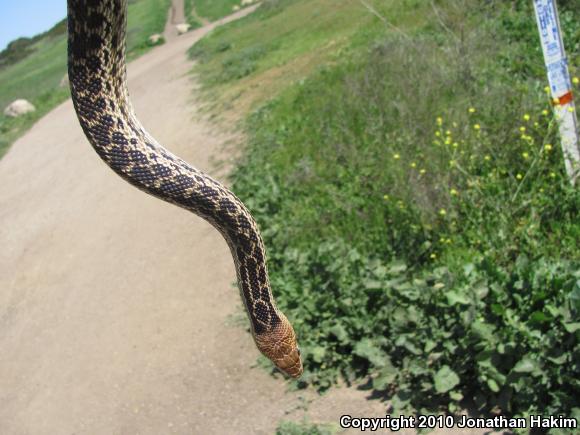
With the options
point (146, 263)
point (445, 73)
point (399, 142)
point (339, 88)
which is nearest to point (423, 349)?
point (399, 142)

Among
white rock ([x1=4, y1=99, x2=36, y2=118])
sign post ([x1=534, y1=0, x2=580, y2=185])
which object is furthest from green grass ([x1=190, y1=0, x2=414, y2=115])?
sign post ([x1=534, y1=0, x2=580, y2=185])

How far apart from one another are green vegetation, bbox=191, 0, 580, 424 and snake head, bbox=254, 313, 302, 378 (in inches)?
66.5

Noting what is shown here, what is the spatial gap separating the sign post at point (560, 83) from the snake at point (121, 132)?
408 centimetres

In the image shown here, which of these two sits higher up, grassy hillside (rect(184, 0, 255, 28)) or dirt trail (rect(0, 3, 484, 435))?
grassy hillside (rect(184, 0, 255, 28))

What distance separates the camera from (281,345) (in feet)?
10.9

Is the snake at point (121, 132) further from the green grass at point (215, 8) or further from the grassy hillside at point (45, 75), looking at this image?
the green grass at point (215, 8)

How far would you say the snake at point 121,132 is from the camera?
2271mm

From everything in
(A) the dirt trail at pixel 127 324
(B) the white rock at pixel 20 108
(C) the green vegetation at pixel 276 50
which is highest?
(B) the white rock at pixel 20 108

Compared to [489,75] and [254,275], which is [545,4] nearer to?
[489,75]

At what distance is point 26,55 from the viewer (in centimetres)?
6900

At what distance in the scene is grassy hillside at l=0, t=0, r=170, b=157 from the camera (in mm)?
29188

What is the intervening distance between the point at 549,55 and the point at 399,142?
2.76 meters

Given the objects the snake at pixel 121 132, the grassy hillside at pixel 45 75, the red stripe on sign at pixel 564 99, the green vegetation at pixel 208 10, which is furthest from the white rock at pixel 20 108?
the snake at pixel 121 132

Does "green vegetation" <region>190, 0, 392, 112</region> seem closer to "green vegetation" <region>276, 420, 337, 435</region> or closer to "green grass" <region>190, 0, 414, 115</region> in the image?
"green grass" <region>190, 0, 414, 115</region>
